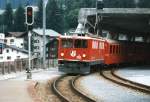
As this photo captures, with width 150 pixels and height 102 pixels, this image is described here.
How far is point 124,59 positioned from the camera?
48.3 meters

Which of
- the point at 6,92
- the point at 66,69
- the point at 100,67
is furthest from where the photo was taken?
the point at 100,67

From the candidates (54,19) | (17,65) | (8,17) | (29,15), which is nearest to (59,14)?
(54,19)

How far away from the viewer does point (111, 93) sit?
73.5 ft

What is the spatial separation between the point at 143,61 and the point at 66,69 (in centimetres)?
1971

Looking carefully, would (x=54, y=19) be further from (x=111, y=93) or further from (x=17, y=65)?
(x=111, y=93)

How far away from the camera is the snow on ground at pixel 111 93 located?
1996 cm

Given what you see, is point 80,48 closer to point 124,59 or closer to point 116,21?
point 124,59

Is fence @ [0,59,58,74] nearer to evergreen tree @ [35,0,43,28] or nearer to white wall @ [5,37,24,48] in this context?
evergreen tree @ [35,0,43,28]

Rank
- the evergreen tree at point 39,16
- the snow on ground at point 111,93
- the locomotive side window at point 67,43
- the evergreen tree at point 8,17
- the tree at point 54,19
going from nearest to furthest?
the snow on ground at point 111,93 < the locomotive side window at point 67,43 < the tree at point 54,19 < the evergreen tree at point 39,16 < the evergreen tree at point 8,17

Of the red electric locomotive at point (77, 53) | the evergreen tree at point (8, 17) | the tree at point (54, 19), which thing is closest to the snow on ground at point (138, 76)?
the red electric locomotive at point (77, 53)

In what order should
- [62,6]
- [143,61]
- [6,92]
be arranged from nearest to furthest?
[6,92] < [143,61] < [62,6]

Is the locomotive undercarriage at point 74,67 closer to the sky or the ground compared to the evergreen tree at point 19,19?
closer to the ground

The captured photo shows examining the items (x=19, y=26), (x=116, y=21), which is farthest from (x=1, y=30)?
(x=116, y=21)

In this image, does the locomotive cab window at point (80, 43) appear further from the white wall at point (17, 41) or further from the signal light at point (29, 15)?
the white wall at point (17, 41)
